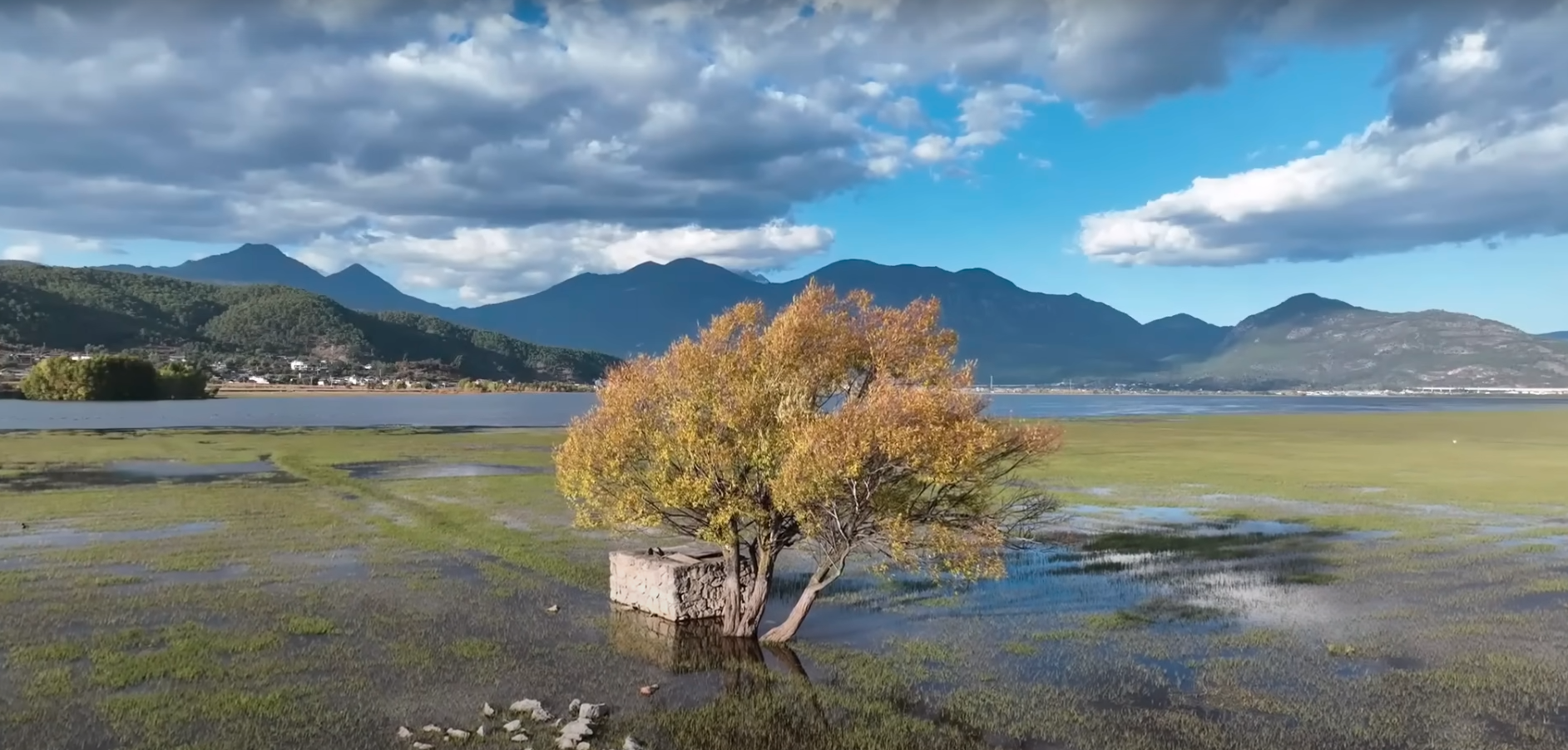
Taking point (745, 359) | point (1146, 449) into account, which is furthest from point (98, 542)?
point (1146, 449)

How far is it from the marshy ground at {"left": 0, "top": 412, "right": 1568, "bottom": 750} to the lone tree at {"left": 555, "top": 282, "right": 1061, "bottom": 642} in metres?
3.33

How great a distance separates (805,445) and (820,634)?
760cm

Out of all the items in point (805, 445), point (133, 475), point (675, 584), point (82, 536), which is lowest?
point (133, 475)

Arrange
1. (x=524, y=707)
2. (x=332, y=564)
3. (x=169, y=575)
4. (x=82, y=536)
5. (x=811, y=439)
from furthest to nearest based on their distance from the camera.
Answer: (x=82, y=536) → (x=332, y=564) → (x=169, y=575) → (x=811, y=439) → (x=524, y=707)

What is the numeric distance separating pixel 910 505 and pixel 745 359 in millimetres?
6398

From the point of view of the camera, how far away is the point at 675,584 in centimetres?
2958

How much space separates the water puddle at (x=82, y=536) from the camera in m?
41.0

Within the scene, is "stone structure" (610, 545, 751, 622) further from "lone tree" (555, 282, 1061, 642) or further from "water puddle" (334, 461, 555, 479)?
"water puddle" (334, 461, 555, 479)

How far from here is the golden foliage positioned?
24266mm

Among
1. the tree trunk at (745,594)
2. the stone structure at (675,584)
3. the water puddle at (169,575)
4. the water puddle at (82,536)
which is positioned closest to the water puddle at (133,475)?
the water puddle at (82,536)

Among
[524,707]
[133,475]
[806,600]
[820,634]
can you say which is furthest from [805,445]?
[133,475]

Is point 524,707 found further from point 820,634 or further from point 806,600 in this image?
point 820,634

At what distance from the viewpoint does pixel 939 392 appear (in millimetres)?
25578

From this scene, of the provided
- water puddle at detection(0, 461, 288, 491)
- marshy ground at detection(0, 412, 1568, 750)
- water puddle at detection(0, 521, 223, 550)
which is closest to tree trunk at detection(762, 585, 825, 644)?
marshy ground at detection(0, 412, 1568, 750)
